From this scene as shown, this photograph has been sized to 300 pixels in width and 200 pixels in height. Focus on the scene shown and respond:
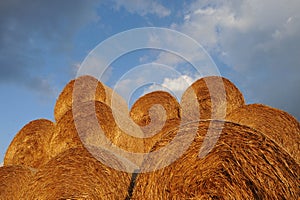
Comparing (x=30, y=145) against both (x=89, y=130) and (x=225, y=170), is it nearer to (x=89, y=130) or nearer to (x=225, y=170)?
(x=89, y=130)

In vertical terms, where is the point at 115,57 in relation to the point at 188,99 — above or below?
below

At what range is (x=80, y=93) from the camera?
29.9 feet

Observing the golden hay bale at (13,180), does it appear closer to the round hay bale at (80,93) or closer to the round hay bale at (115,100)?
the round hay bale at (80,93)

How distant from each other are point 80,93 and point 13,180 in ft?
12.6

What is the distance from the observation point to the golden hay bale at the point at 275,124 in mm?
6004

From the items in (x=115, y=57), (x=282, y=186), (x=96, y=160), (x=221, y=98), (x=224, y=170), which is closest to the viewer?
(x=282, y=186)

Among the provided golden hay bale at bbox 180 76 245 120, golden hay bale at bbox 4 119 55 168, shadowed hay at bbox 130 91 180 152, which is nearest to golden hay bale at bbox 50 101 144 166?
golden hay bale at bbox 4 119 55 168

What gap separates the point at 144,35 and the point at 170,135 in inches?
Answer: 142

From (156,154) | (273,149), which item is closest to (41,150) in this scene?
(156,154)

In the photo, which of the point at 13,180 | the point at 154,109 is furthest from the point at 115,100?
the point at 13,180

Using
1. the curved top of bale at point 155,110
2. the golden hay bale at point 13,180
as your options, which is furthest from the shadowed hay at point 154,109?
the golden hay bale at point 13,180

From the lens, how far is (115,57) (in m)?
6.31

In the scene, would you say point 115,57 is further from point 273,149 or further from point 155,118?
point 273,149

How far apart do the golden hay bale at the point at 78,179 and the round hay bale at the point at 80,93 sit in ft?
15.6
